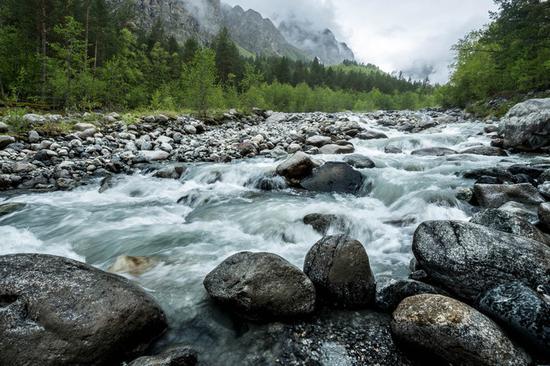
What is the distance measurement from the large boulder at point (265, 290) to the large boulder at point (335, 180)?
5.82 m

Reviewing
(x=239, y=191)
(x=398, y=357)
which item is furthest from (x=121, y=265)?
(x=239, y=191)

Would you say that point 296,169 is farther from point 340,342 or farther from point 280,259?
point 340,342

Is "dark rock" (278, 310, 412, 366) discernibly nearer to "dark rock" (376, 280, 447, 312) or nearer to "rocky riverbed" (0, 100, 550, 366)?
"rocky riverbed" (0, 100, 550, 366)

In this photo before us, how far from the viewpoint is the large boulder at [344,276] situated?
3.87m

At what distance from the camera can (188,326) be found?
3.72 metres

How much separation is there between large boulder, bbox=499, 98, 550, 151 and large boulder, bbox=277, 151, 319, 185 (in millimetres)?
8856

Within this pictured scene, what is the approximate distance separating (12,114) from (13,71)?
12.8 meters

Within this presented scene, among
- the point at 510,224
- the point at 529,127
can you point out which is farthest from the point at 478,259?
the point at 529,127

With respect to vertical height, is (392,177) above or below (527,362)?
above

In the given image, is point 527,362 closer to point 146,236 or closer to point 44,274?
point 44,274

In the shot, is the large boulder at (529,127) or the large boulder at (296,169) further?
the large boulder at (529,127)

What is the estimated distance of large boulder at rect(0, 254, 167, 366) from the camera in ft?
9.11

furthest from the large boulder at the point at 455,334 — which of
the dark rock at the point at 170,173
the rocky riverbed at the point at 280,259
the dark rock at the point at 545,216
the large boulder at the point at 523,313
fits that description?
the dark rock at the point at 170,173

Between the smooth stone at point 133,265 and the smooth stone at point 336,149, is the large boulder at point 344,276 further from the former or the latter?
the smooth stone at point 336,149
